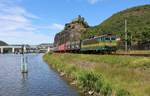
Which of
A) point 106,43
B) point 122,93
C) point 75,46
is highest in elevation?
point 75,46

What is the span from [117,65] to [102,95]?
37.6 feet

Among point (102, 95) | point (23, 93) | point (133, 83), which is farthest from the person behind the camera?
point (23, 93)

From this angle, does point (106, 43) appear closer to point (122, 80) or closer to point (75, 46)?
point (75, 46)

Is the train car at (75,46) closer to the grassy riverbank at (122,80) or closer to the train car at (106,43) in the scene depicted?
the train car at (106,43)

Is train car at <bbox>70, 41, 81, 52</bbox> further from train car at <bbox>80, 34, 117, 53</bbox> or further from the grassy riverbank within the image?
the grassy riverbank

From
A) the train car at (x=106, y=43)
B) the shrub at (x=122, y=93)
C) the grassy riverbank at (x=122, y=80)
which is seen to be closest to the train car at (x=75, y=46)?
the train car at (x=106, y=43)

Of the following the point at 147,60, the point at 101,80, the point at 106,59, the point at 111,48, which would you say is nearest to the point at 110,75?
the point at 101,80

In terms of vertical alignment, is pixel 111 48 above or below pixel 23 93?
above

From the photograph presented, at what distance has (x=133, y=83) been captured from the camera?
2561 centimetres

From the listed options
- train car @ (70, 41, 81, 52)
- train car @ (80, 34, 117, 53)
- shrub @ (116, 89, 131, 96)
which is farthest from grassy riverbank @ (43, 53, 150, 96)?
train car @ (70, 41, 81, 52)

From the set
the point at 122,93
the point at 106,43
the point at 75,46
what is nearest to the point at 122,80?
the point at 122,93

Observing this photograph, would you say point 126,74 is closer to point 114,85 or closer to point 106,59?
point 114,85

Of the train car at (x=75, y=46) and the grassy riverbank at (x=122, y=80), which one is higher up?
the train car at (x=75, y=46)

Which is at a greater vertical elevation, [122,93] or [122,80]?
[122,80]
